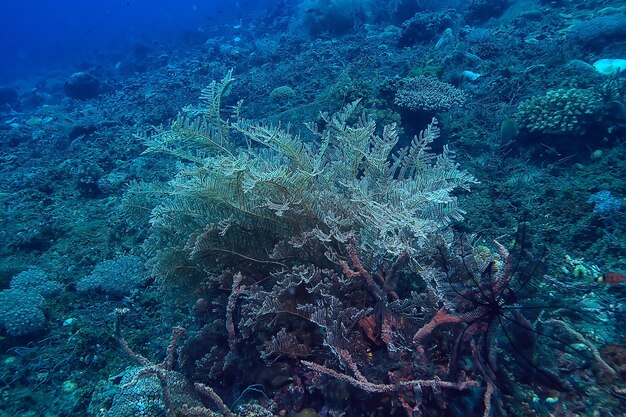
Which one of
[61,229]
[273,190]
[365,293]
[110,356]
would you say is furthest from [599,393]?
[61,229]

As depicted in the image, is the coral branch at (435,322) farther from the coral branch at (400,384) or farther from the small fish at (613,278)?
the small fish at (613,278)

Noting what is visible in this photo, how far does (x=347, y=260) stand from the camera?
3.02 m

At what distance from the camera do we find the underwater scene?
2.35m

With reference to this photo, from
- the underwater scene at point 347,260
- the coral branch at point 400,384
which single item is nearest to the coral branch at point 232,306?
the underwater scene at point 347,260

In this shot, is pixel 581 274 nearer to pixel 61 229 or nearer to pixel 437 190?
pixel 437 190

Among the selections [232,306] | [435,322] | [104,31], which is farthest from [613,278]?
[104,31]

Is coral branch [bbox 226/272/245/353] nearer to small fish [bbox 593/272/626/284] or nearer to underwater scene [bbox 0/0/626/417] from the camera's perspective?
underwater scene [bbox 0/0/626/417]

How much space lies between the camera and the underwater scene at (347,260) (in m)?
2.35

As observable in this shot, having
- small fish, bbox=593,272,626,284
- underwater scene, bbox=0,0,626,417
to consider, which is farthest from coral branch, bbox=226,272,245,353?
small fish, bbox=593,272,626,284

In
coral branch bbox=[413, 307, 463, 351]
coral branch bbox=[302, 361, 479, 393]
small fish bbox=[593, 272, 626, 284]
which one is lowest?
small fish bbox=[593, 272, 626, 284]

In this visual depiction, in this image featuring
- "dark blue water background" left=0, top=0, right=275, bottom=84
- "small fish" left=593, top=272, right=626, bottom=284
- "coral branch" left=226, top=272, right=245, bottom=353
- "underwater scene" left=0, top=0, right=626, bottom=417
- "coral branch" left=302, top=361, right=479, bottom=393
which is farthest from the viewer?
"dark blue water background" left=0, top=0, right=275, bottom=84

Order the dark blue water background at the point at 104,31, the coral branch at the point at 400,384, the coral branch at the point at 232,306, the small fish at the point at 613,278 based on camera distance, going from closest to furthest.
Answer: the coral branch at the point at 400,384, the coral branch at the point at 232,306, the small fish at the point at 613,278, the dark blue water background at the point at 104,31

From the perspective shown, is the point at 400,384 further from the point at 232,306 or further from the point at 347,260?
the point at 232,306

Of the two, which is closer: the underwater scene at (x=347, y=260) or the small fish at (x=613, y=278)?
the underwater scene at (x=347, y=260)
